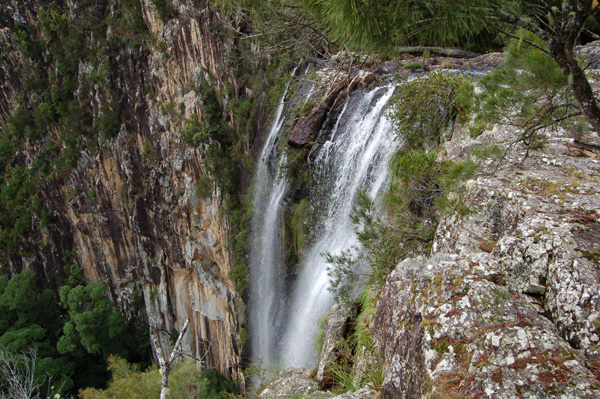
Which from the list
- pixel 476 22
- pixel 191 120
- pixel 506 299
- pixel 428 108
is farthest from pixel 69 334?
pixel 476 22

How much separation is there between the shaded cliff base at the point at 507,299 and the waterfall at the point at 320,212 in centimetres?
296

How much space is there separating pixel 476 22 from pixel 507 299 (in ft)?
6.32

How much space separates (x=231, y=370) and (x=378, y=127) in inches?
438

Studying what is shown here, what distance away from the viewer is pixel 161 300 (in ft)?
60.5

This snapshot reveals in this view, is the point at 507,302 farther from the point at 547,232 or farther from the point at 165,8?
the point at 165,8

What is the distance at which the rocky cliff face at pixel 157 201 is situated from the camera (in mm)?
13594

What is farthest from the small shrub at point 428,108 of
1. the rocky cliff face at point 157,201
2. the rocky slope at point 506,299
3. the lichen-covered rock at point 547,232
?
the rocky cliff face at point 157,201

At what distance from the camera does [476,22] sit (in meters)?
2.57

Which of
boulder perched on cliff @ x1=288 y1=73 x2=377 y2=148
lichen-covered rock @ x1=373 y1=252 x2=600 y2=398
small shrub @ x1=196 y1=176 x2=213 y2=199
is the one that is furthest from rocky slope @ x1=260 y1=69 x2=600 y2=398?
small shrub @ x1=196 y1=176 x2=213 y2=199

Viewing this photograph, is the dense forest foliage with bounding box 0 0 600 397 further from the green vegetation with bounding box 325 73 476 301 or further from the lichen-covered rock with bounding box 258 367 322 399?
the lichen-covered rock with bounding box 258 367 322 399

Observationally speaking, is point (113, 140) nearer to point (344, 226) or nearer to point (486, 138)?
point (344, 226)

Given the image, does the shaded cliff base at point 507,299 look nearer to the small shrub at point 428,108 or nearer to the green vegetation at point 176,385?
the small shrub at point 428,108

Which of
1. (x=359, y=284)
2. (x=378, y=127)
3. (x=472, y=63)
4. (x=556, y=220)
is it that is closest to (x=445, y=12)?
(x=556, y=220)

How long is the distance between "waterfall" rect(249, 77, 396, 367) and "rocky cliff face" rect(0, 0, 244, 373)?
223 cm
